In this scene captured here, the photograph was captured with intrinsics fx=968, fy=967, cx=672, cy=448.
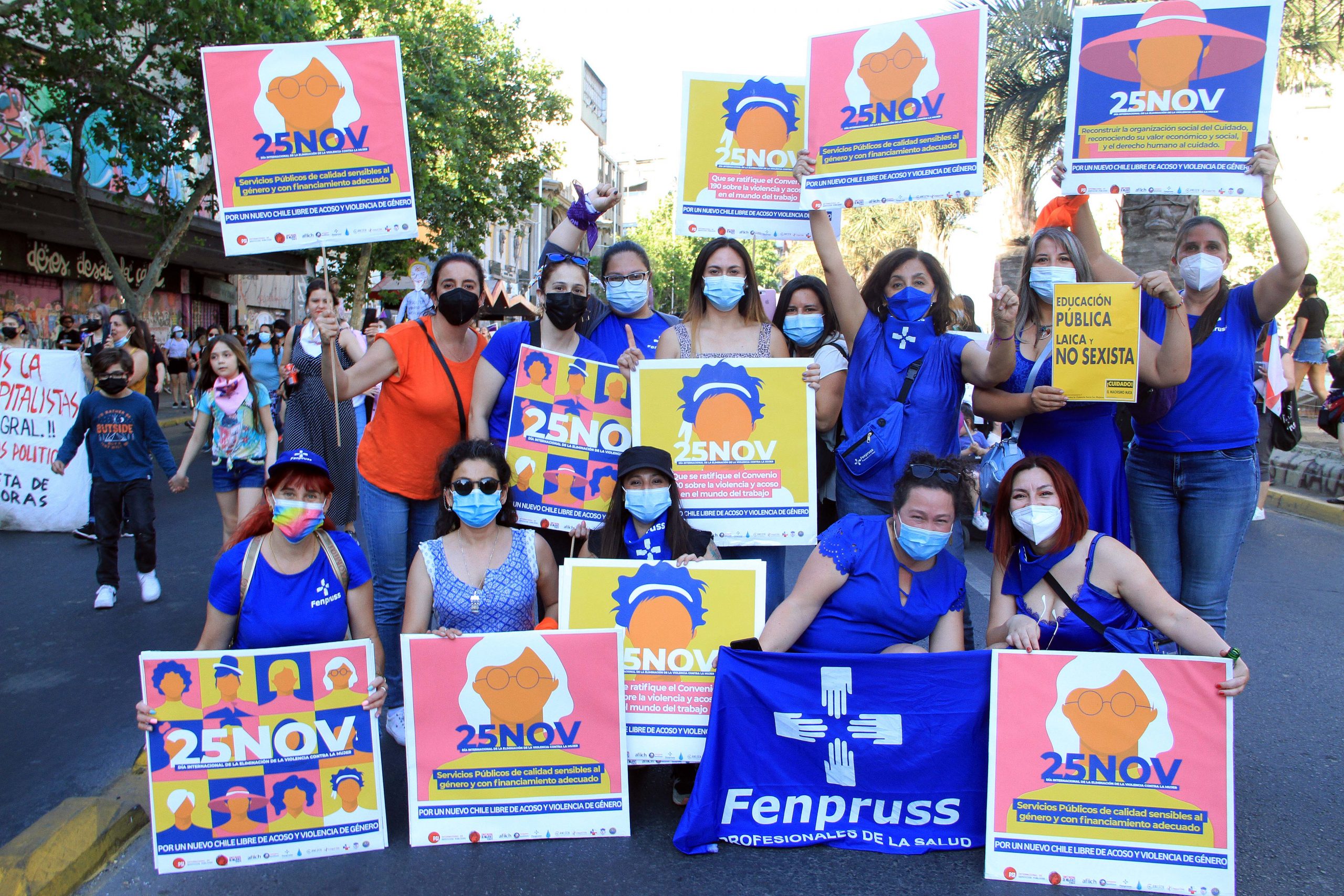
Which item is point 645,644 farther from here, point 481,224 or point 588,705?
point 481,224

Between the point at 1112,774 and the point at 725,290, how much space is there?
2.39 metres

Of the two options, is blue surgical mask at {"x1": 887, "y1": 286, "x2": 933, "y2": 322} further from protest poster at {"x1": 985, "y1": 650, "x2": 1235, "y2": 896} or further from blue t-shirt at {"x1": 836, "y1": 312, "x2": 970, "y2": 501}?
protest poster at {"x1": 985, "y1": 650, "x2": 1235, "y2": 896}

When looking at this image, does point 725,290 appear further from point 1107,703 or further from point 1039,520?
point 1107,703

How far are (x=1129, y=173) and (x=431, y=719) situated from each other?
11.3 ft

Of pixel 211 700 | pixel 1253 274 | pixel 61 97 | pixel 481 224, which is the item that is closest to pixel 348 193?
pixel 211 700

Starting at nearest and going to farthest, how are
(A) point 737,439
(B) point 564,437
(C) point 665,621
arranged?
(C) point 665,621 < (A) point 737,439 < (B) point 564,437

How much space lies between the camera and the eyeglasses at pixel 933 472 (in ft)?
11.7

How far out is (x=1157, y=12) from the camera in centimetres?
390

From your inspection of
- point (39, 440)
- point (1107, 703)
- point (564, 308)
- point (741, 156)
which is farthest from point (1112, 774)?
point (39, 440)

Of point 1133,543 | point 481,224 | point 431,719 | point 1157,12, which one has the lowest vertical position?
point 431,719

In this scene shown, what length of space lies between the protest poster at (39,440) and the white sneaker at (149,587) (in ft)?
9.00

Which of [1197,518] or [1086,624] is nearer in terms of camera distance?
[1086,624]

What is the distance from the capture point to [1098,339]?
3.63 m

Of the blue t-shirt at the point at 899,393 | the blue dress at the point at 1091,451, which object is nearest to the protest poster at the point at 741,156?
the blue t-shirt at the point at 899,393
